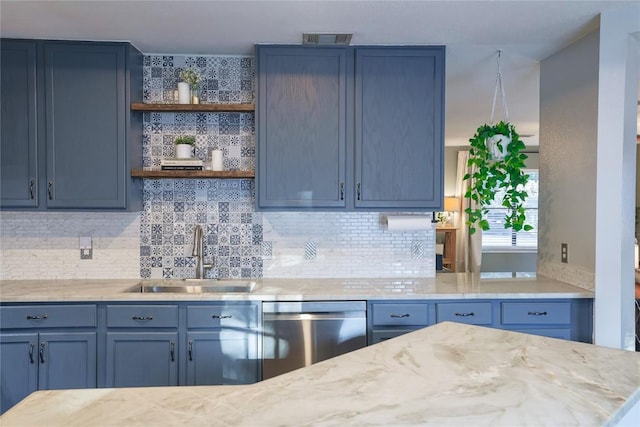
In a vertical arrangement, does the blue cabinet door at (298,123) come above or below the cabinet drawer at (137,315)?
above

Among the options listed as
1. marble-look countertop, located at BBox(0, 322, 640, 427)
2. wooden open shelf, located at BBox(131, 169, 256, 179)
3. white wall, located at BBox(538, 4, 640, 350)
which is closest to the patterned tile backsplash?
wooden open shelf, located at BBox(131, 169, 256, 179)

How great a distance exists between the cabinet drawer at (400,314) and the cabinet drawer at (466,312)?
0.31 ft

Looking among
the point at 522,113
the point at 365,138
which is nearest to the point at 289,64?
the point at 365,138

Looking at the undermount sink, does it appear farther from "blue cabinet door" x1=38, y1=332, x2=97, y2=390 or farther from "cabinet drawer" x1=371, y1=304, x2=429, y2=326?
"cabinet drawer" x1=371, y1=304, x2=429, y2=326

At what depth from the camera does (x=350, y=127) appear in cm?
289

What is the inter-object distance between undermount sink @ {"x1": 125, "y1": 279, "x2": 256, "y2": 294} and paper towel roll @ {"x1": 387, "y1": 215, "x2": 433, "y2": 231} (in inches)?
40.1

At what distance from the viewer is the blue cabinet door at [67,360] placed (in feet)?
8.38

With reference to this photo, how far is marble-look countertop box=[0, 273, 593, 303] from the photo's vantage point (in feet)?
8.38

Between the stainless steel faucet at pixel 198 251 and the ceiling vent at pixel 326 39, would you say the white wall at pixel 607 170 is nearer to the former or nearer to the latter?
the ceiling vent at pixel 326 39

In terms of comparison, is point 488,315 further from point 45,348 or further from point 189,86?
point 45,348

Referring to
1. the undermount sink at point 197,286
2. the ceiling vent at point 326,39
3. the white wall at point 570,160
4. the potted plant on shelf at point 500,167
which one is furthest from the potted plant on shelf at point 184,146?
the white wall at point 570,160

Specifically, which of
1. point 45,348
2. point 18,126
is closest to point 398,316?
point 45,348

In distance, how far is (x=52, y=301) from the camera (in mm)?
2539

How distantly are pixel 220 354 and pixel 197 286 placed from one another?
1.98 ft
